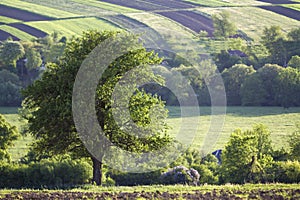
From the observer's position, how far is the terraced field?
116 meters

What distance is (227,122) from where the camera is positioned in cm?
7638

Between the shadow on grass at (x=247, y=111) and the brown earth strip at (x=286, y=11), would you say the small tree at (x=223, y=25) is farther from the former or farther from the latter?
the shadow on grass at (x=247, y=111)

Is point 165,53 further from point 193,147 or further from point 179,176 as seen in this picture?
point 179,176

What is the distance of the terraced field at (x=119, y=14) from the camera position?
116 metres

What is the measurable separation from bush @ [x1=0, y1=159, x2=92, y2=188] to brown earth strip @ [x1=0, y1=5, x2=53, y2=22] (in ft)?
265

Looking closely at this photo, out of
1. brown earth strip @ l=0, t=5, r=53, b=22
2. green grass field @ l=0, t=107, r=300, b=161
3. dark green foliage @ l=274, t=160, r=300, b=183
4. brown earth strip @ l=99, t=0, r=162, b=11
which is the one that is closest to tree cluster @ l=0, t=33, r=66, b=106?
brown earth strip @ l=0, t=5, r=53, b=22

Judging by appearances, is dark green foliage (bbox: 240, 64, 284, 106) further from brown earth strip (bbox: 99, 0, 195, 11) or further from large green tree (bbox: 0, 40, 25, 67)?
large green tree (bbox: 0, 40, 25, 67)

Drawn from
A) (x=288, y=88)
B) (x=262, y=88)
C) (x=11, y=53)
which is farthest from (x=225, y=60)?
(x=11, y=53)

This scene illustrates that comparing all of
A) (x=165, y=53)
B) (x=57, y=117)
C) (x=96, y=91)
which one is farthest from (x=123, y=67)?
(x=165, y=53)

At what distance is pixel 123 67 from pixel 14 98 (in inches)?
2344

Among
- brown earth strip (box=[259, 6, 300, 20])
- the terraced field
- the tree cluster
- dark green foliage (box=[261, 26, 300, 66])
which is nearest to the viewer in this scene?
the tree cluster

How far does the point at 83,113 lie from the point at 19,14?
94.0 m

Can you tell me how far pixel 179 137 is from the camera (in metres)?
63.0

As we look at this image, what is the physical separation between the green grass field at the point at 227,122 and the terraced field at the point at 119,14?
3573 centimetres
